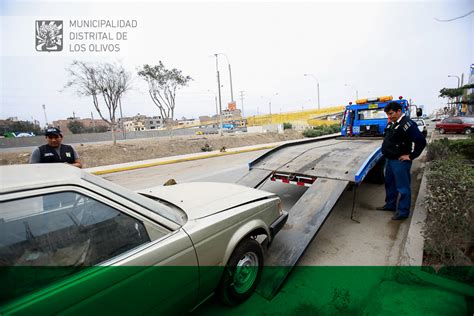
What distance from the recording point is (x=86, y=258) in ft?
4.66

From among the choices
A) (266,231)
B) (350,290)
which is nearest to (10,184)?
(266,231)

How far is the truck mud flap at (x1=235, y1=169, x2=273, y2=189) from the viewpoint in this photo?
4352mm

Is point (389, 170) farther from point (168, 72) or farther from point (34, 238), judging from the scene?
point (168, 72)

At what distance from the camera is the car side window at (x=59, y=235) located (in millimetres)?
1280

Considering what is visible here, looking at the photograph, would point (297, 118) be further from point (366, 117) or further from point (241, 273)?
point (241, 273)

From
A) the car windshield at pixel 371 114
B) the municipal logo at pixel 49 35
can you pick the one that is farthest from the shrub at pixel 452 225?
the municipal logo at pixel 49 35

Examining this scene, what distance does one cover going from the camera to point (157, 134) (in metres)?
42.8

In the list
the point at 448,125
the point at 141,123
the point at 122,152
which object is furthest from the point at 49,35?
the point at 141,123

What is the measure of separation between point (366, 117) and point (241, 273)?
24.6 ft

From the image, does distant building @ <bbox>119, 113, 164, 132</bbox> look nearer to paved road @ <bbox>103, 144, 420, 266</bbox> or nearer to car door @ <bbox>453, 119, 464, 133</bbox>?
car door @ <bbox>453, 119, 464, 133</bbox>

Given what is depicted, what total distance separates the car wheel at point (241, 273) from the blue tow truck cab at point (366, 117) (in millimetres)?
6931

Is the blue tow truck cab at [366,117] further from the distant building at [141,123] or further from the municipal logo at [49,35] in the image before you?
the distant building at [141,123]

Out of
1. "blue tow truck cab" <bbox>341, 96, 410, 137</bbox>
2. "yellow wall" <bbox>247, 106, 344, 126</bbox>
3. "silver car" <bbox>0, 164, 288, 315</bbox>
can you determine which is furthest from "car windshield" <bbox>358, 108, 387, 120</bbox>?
"yellow wall" <bbox>247, 106, 344, 126</bbox>

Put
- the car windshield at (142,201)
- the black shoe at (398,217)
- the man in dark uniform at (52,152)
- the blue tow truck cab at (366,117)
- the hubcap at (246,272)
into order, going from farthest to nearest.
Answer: the blue tow truck cab at (366,117), the black shoe at (398,217), the man in dark uniform at (52,152), the hubcap at (246,272), the car windshield at (142,201)
